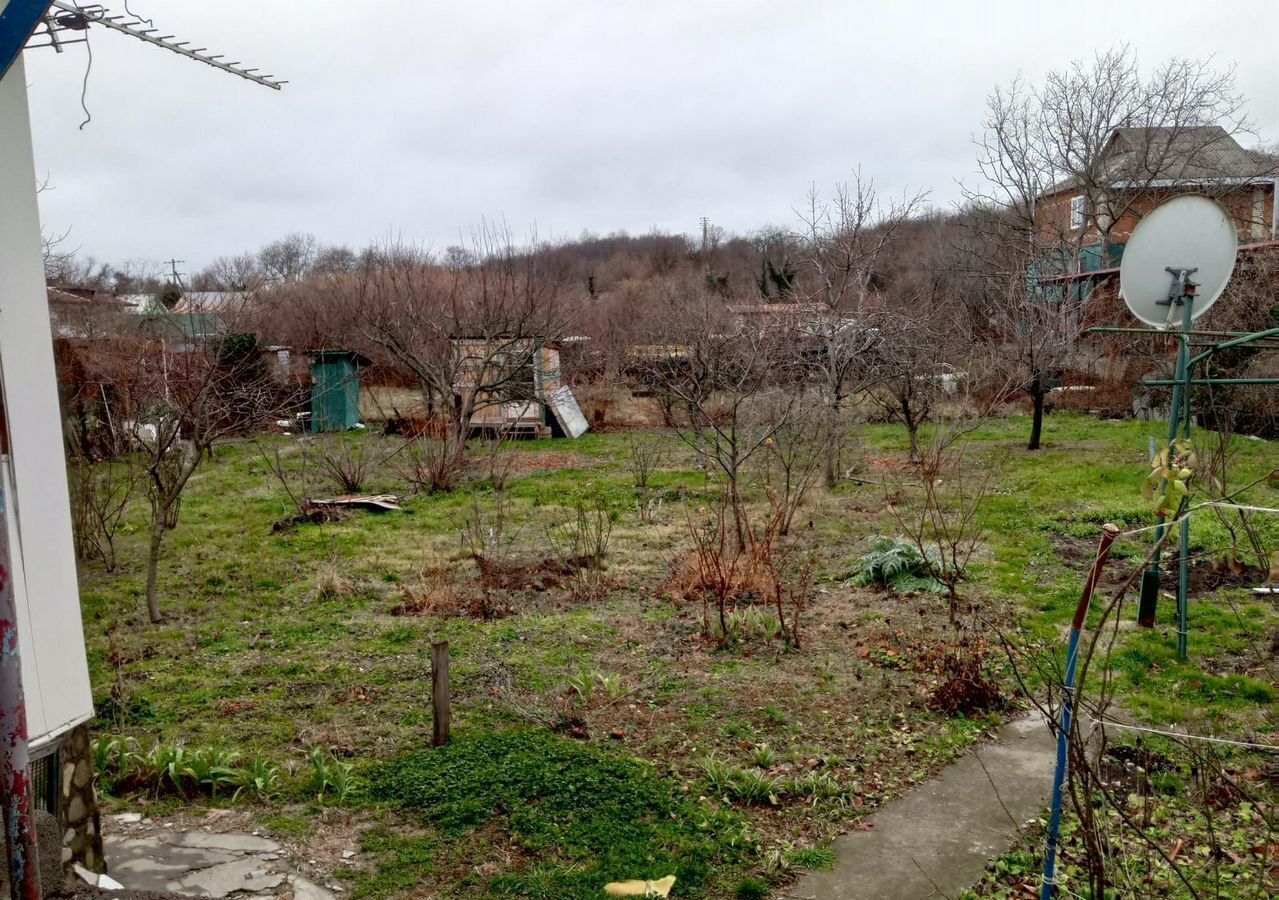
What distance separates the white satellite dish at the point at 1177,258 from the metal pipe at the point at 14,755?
18.8 ft

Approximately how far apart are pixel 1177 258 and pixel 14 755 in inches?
244

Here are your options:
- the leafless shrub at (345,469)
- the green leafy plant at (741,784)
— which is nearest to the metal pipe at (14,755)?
the green leafy plant at (741,784)

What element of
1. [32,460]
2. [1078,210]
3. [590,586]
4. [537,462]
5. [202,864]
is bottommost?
[202,864]

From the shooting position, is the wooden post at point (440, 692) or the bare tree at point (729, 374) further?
the bare tree at point (729, 374)

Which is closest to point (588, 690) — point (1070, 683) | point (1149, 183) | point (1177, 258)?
point (1070, 683)

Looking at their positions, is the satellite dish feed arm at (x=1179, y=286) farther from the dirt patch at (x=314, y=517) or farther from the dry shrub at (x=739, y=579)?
the dirt patch at (x=314, y=517)

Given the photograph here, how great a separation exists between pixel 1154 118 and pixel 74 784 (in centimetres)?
3006

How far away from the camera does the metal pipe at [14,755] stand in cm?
184

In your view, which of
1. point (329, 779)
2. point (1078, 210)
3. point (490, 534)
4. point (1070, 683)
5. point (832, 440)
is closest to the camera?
point (1070, 683)

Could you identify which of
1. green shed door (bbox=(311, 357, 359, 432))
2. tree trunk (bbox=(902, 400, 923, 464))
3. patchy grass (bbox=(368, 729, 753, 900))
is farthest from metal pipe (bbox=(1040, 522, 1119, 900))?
green shed door (bbox=(311, 357, 359, 432))

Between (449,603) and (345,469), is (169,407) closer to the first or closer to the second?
(449,603)

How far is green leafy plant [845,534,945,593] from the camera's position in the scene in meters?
7.57

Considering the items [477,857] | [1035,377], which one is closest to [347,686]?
[477,857]

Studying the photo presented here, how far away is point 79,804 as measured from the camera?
11.4 feet
